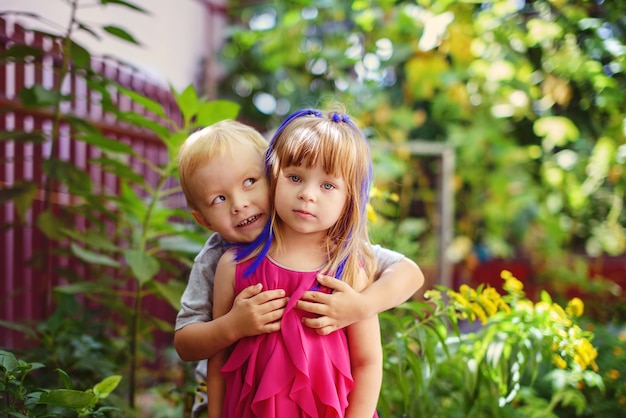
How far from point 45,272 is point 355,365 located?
1653 mm

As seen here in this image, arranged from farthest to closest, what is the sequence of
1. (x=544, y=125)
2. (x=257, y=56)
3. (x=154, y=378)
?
(x=257, y=56) < (x=544, y=125) < (x=154, y=378)

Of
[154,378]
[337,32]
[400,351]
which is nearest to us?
[400,351]

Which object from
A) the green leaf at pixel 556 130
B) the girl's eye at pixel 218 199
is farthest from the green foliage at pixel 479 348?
the green leaf at pixel 556 130

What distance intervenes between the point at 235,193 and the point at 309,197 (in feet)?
0.69

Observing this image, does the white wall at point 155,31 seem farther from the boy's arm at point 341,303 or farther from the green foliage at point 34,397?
the boy's arm at point 341,303

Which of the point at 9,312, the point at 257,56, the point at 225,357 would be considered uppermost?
the point at 257,56

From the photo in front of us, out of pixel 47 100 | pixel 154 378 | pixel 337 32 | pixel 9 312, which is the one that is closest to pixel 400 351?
pixel 47 100

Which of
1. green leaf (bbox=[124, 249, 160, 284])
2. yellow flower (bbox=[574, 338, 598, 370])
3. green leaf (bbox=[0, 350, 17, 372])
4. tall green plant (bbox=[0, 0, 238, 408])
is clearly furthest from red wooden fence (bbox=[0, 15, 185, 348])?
yellow flower (bbox=[574, 338, 598, 370])

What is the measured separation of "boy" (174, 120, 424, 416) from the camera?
1.32 m

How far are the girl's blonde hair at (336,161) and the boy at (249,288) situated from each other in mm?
56

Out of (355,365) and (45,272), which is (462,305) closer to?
(355,365)

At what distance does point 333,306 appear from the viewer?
1312 millimetres

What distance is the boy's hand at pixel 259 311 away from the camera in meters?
1.31

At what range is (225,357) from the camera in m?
1.44
